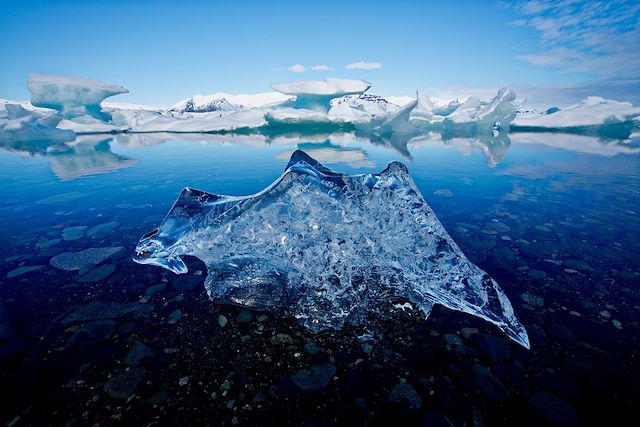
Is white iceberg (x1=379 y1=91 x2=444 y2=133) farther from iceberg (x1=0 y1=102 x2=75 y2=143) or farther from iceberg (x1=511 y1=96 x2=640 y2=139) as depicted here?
iceberg (x1=0 y1=102 x2=75 y2=143)

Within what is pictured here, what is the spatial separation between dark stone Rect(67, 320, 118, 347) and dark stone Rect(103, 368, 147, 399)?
0.48 meters

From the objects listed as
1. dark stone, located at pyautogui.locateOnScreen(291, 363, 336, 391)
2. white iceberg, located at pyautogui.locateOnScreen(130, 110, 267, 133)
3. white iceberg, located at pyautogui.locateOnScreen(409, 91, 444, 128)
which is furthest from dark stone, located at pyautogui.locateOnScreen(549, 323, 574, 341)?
white iceberg, located at pyautogui.locateOnScreen(409, 91, 444, 128)

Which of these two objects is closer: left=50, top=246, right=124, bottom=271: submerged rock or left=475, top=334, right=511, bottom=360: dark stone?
left=475, top=334, right=511, bottom=360: dark stone

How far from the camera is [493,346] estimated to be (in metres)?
2.10

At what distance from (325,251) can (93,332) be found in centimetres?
184

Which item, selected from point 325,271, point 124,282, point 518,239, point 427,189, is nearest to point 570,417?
point 325,271

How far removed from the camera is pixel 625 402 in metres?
1.69

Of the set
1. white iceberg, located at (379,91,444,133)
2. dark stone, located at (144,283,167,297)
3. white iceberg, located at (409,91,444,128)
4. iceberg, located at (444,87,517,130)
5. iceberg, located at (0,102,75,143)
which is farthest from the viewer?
white iceberg, located at (409,91,444,128)

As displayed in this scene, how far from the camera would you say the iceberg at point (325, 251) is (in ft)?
8.20

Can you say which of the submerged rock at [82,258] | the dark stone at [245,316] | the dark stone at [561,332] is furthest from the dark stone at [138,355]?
the dark stone at [561,332]

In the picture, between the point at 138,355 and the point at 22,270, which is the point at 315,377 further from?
the point at 22,270

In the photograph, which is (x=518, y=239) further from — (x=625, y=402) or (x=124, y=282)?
(x=124, y=282)

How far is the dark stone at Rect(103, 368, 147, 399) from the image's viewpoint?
173 centimetres

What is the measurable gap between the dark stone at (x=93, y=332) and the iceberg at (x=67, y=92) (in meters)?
37.2
